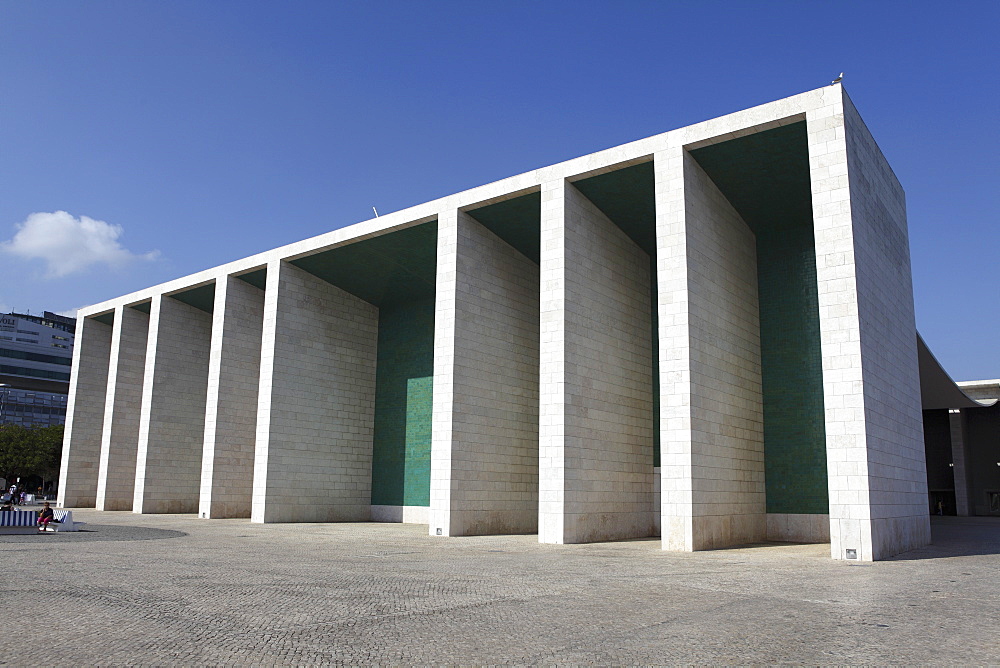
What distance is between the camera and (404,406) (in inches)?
1291

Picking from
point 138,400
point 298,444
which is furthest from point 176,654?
point 138,400

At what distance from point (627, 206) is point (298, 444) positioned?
1589cm

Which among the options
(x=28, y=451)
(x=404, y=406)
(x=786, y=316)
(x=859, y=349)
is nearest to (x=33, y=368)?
(x=28, y=451)

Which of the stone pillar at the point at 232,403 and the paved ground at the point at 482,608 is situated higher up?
the stone pillar at the point at 232,403

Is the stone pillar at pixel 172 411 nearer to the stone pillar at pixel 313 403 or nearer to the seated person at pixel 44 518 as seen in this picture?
the stone pillar at pixel 313 403

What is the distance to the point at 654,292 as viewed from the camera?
2650 cm

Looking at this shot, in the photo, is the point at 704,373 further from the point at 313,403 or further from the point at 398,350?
the point at 313,403

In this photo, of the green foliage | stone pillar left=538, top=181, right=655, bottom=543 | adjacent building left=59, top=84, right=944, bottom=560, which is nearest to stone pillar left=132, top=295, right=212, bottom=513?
adjacent building left=59, top=84, right=944, bottom=560

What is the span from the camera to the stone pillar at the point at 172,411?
34531 mm

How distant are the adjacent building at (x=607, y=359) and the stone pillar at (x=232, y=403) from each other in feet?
0.32

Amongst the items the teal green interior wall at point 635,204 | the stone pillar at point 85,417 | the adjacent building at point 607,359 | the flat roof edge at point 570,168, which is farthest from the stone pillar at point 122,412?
the teal green interior wall at point 635,204

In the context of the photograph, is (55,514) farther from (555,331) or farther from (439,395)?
(555,331)

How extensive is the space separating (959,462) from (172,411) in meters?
44.2

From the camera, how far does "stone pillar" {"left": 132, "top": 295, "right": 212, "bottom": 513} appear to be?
34.5m
